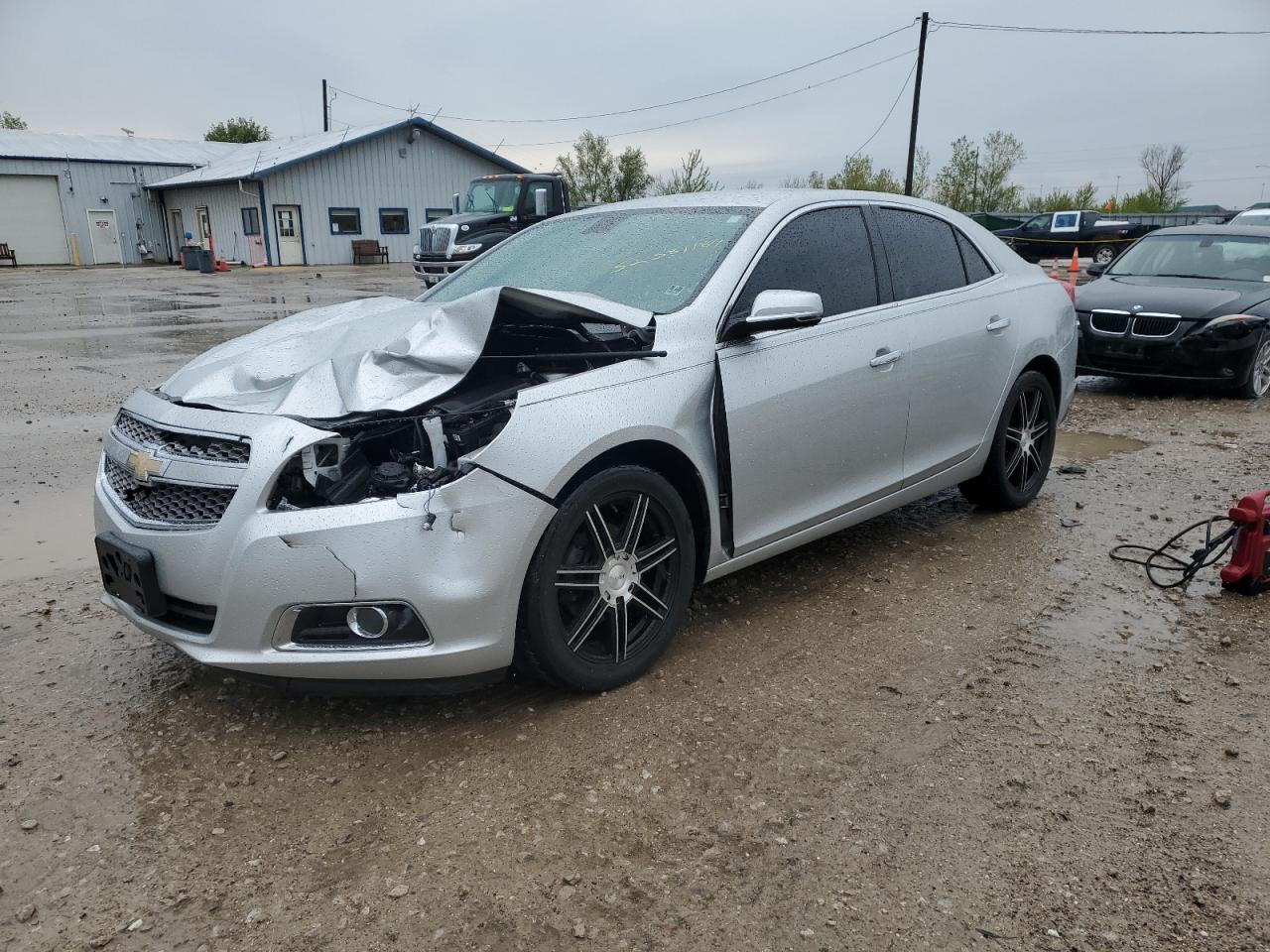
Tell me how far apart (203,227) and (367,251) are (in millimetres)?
7738

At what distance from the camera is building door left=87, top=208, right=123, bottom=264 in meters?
39.5

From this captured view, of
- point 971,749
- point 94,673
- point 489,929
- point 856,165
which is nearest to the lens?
point 489,929

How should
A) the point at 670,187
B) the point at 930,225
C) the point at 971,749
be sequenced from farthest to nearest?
1. the point at 670,187
2. the point at 930,225
3. the point at 971,749

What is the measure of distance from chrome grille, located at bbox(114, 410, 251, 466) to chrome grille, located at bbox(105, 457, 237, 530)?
0.10 metres

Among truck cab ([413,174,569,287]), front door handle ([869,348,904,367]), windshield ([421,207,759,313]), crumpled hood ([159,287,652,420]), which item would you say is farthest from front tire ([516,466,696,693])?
truck cab ([413,174,569,287])

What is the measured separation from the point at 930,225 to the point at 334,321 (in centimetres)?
292

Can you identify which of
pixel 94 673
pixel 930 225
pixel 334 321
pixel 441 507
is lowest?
pixel 94 673

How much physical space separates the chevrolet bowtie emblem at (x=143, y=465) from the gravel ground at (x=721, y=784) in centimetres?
84

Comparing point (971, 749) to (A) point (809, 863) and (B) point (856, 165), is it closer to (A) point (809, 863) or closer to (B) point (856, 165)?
(A) point (809, 863)

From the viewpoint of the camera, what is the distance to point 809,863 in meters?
2.51

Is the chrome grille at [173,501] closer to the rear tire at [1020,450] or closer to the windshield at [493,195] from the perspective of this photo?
the rear tire at [1020,450]

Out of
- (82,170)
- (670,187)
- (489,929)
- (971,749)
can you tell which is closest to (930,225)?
(971,749)

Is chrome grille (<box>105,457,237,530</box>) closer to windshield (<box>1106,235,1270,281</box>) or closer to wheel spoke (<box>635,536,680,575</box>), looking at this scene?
wheel spoke (<box>635,536,680,575</box>)

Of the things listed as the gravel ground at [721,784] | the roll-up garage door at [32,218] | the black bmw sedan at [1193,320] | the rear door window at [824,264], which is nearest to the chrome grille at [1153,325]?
the black bmw sedan at [1193,320]
